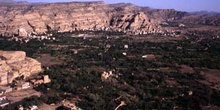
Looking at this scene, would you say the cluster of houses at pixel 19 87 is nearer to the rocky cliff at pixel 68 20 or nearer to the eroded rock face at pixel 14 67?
the eroded rock face at pixel 14 67

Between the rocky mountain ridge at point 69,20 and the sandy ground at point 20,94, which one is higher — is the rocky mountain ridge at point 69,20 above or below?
above

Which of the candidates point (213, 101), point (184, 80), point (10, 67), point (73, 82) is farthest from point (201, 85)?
point (10, 67)

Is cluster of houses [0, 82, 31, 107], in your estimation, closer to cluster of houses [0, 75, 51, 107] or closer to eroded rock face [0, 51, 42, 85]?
cluster of houses [0, 75, 51, 107]

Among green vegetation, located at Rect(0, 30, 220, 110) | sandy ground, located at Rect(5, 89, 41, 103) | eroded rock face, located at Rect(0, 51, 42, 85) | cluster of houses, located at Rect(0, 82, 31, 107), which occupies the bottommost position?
green vegetation, located at Rect(0, 30, 220, 110)

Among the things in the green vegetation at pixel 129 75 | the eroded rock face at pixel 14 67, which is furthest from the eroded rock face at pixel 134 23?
the eroded rock face at pixel 14 67

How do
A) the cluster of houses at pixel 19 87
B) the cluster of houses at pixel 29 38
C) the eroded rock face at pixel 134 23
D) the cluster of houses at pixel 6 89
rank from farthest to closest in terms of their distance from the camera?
the eroded rock face at pixel 134 23
the cluster of houses at pixel 29 38
the cluster of houses at pixel 19 87
the cluster of houses at pixel 6 89

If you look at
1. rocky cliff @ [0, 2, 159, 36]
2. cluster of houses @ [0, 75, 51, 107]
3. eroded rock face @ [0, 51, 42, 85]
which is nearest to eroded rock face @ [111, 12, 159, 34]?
rocky cliff @ [0, 2, 159, 36]

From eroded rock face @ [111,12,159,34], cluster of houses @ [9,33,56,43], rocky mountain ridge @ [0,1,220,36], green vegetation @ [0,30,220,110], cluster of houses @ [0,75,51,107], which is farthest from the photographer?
eroded rock face @ [111,12,159,34]
